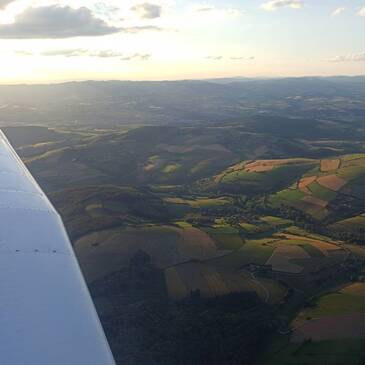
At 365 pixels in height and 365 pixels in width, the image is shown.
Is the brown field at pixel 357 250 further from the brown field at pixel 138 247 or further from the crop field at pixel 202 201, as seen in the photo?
the crop field at pixel 202 201

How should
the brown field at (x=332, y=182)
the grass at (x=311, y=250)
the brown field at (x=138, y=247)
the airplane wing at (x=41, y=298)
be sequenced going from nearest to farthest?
the airplane wing at (x=41, y=298) < the brown field at (x=138, y=247) < the grass at (x=311, y=250) < the brown field at (x=332, y=182)

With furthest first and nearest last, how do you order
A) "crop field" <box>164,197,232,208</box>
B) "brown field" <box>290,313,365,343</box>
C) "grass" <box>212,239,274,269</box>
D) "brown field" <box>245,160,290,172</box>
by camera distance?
1. "brown field" <box>245,160,290,172</box>
2. "crop field" <box>164,197,232,208</box>
3. "grass" <box>212,239,274,269</box>
4. "brown field" <box>290,313,365,343</box>

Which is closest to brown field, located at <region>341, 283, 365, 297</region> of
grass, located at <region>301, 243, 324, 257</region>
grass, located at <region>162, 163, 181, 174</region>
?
grass, located at <region>301, 243, 324, 257</region>

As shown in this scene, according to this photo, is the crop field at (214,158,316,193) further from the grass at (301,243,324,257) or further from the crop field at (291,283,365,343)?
the crop field at (291,283,365,343)

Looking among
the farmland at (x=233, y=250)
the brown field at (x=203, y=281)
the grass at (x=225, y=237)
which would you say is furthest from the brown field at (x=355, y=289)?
the grass at (x=225, y=237)

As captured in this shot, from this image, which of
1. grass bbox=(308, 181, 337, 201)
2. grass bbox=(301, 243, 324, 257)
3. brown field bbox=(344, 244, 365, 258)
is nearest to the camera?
grass bbox=(301, 243, 324, 257)

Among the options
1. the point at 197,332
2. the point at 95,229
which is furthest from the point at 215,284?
the point at 95,229
